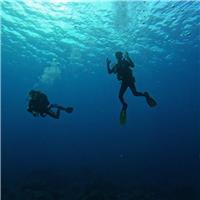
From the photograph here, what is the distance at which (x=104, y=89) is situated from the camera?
49.6 meters

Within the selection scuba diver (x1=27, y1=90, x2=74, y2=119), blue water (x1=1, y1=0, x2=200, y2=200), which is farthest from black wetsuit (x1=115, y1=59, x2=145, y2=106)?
blue water (x1=1, y1=0, x2=200, y2=200)

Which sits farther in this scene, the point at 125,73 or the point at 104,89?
the point at 104,89

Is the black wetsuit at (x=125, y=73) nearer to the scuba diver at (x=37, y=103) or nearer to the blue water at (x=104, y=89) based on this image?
the scuba diver at (x=37, y=103)

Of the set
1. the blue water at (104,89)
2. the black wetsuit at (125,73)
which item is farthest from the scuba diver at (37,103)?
the blue water at (104,89)

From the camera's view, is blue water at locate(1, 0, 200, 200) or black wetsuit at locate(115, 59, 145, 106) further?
blue water at locate(1, 0, 200, 200)

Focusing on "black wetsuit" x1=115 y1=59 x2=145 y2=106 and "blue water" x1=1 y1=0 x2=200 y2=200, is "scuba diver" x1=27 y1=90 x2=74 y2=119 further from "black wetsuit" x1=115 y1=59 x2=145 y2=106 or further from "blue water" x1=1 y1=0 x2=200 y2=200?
"blue water" x1=1 y1=0 x2=200 y2=200

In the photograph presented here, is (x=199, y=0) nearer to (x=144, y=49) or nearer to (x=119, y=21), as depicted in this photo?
(x=119, y=21)

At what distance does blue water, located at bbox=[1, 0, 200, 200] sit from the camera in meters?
19.7

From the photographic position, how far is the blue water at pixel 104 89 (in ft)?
64.5

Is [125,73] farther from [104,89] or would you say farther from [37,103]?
[104,89]

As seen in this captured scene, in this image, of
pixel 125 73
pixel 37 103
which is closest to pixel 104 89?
pixel 125 73

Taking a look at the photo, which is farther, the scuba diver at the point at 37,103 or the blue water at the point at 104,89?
the blue water at the point at 104,89

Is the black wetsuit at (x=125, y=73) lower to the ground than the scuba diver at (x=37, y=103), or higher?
higher

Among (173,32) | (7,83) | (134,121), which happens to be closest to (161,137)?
(134,121)
